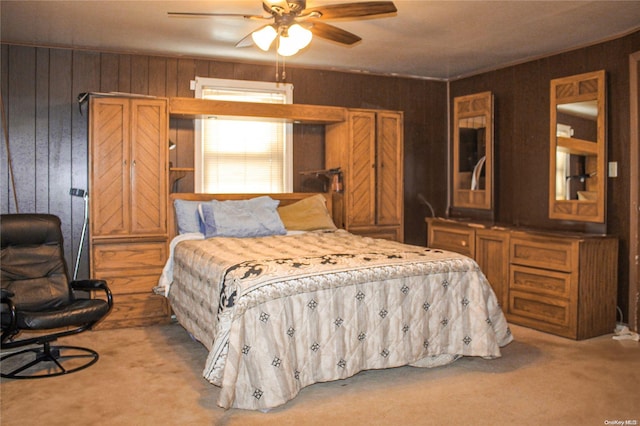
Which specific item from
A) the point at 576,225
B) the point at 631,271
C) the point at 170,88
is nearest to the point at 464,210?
the point at 576,225

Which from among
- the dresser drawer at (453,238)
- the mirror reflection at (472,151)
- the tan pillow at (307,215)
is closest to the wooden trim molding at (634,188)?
the dresser drawer at (453,238)

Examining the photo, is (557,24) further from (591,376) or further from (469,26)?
(591,376)

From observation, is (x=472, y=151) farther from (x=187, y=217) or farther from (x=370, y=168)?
(x=187, y=217)

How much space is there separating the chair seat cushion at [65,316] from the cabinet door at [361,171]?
8.42 ft

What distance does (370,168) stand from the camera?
18.3 ft

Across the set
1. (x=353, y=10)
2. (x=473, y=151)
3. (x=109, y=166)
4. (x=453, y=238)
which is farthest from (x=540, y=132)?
(x=109, y=166)

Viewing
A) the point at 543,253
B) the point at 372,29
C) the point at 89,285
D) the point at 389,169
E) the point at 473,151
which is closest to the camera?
the point at 89,285

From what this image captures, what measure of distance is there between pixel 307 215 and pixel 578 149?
8.08ft

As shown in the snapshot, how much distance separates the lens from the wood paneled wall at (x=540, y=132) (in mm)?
4535

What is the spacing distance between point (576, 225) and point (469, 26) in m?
1.98

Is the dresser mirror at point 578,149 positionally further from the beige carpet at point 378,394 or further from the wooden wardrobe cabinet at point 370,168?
the wooden wardrobe cabinet at point 370,168

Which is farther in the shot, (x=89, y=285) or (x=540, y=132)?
(x=540, y=132)

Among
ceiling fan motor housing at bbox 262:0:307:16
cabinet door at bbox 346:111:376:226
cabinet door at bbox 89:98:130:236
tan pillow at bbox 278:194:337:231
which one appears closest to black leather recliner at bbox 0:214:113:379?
cabinet door at bbox 89:98:130:236

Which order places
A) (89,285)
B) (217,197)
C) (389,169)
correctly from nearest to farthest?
(89,285)
(217,197)
(389,169)
